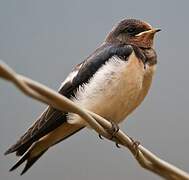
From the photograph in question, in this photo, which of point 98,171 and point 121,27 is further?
point 98,171

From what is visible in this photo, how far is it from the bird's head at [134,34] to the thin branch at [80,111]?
0.56 metres

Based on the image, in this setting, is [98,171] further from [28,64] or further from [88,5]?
[88,5]

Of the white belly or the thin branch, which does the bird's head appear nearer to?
the white belly

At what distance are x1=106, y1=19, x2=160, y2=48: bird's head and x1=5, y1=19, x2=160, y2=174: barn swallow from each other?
2.1 inches

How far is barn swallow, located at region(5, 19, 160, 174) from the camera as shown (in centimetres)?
110

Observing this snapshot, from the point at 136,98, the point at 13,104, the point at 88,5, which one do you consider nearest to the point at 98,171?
the point at 13,104

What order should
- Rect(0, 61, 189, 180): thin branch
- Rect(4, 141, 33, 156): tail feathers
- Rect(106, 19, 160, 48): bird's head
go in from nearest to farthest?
Rect(0, 61, 189, 180): thin branch, Rect(4, 141, 33, 156): tail feathers, Rect(106, 19, 160, 48): bird's head

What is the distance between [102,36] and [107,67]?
3.55ft

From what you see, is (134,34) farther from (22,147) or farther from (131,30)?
(22,147)

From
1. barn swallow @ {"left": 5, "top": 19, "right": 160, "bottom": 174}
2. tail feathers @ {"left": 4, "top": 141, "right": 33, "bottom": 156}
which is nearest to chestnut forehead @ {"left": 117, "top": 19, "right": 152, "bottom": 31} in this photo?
barn swallow @ {"left": 5, "top": 19, "right": 160, "bottom": 174}

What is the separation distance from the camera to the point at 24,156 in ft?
3.83

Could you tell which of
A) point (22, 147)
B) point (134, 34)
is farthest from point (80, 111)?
point (134, 34)

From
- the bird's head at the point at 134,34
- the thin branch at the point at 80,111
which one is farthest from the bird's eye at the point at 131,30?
the thin branch at the point at 80,111

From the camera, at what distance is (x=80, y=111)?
609 millimetres
